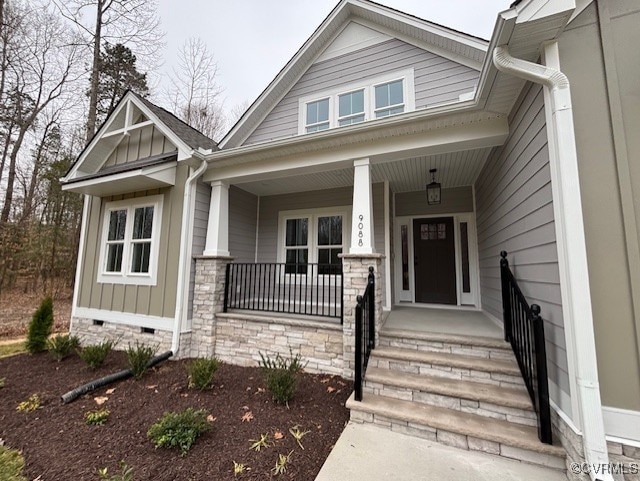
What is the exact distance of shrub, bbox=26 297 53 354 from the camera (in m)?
5.03

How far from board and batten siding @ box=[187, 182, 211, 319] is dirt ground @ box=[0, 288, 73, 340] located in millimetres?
5012

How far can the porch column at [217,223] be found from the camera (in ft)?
15.7

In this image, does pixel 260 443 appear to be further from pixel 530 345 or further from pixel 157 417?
pixel 530 345

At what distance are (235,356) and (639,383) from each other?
4558 millimetres

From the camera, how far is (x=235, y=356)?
4.49m

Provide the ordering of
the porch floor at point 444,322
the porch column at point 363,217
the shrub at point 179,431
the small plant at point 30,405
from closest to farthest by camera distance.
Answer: the shrub at point 179,431 < the small plant at point 30,405 < the porch floor at point 444,322 < the porch column at point 363,217

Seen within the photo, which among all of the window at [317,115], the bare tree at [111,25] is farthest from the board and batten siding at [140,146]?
the bare tree at [111,25]

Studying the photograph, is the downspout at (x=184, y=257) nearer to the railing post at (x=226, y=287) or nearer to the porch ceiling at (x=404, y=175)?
the railing post at (x=226, y=287)

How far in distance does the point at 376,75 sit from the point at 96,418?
22.0 feet

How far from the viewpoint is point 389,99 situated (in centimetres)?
518

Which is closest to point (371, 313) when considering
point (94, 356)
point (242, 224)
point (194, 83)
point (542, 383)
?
point (542, 383)

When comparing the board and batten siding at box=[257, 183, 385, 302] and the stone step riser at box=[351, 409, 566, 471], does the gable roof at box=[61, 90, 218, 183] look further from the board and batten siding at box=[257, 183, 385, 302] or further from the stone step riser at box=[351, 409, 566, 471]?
the stone step riser at box=[351, 409, 566, 471]

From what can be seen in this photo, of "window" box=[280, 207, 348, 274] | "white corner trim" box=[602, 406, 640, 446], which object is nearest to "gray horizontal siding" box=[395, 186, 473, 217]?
"window" box=[280, 207, 348, 274]

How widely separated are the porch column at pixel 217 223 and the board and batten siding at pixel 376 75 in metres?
1.89
